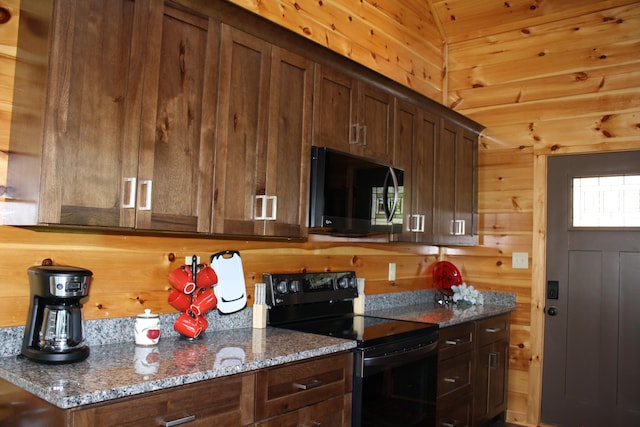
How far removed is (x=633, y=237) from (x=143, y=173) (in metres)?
3.22

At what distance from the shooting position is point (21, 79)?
5.99 ft

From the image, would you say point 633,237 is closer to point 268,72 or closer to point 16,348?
point 268,72

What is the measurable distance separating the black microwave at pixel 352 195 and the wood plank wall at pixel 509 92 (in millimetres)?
413

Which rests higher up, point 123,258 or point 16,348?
point 123,258

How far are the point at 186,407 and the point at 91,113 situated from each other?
97cm

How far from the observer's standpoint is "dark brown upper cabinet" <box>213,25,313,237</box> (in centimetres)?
218

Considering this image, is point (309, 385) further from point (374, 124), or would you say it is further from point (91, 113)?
point (374, 124)

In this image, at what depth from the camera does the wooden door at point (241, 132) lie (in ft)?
7.08

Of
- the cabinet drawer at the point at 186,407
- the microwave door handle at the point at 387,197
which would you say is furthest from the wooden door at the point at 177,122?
the microwave door handle at the point at 387,197

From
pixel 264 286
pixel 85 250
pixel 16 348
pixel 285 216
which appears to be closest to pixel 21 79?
pixel 85 250

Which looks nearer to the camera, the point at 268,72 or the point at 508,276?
the point at 268,72

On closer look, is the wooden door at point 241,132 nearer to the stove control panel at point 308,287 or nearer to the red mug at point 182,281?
the red mug at point 182,281

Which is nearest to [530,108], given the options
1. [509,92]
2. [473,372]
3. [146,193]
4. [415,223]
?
[509,92]

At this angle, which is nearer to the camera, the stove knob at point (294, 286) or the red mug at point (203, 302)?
the red mug at point (203, 302)
